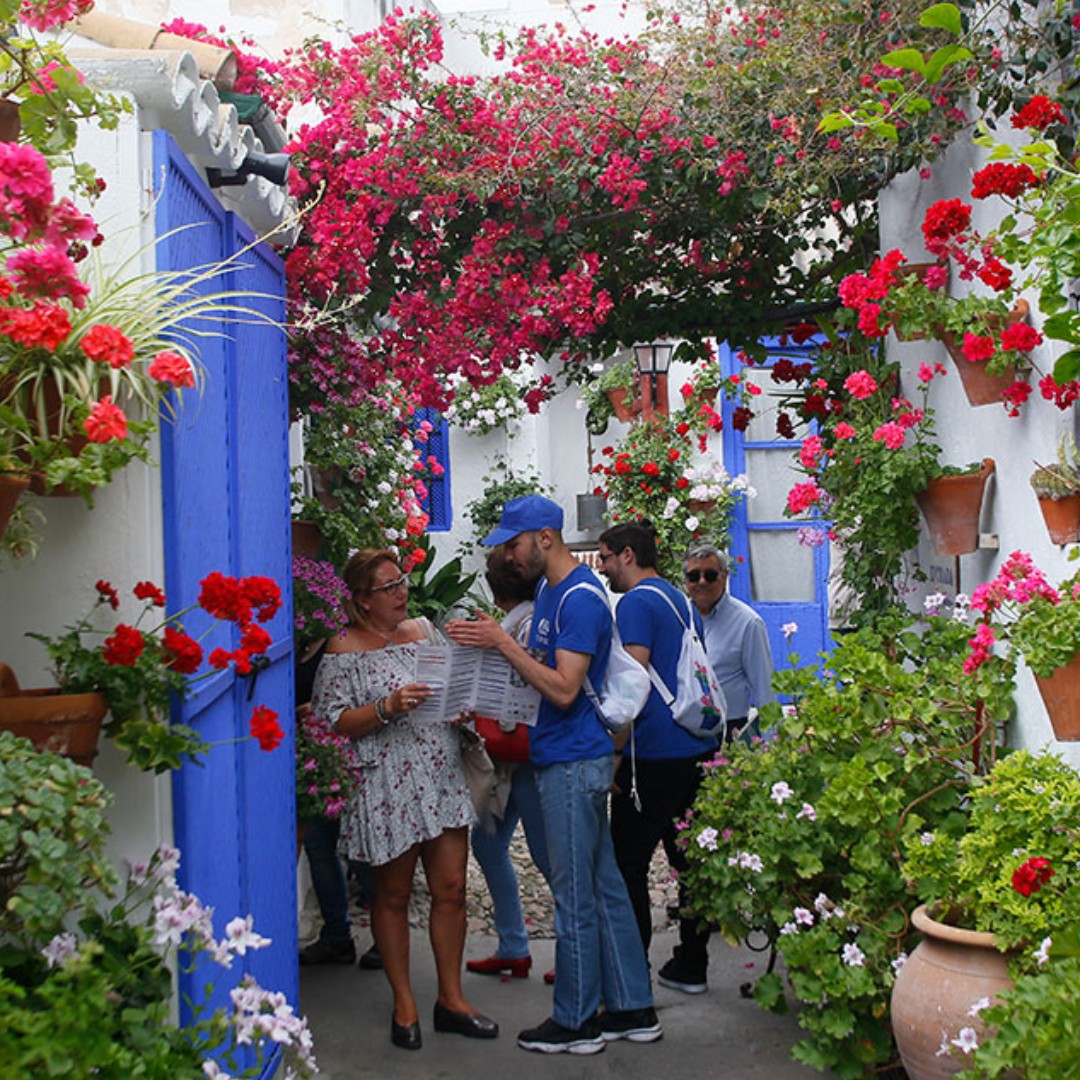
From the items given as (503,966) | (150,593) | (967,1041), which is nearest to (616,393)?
(503,966)

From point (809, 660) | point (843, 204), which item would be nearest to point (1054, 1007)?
point (843, 204)

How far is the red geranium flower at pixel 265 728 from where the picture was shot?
334cm

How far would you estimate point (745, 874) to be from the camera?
206 inches

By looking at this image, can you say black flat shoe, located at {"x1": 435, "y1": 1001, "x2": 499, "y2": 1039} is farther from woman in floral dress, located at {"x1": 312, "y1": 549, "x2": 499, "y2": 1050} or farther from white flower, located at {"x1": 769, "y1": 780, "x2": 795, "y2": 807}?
white flower, located at {"x1": 769, "y1": 780, "x2": 795, "y2": 807}

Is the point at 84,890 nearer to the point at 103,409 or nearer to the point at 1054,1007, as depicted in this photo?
the point at 103,409

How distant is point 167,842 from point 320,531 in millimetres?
3563

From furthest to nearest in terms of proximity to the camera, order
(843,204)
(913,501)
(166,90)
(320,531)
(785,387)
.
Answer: (785,387), (320,531), (843,204), (913,501), (166,90)

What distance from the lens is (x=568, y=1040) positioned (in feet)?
18.3

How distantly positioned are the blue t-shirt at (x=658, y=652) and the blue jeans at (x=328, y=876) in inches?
60.5

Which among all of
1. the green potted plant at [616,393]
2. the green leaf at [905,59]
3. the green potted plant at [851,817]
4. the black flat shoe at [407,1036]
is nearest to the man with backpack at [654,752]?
the green potted plant at [851,817]

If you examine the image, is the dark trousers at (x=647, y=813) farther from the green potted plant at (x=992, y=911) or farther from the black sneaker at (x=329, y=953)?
the green potted plant at (x=992, y=911)

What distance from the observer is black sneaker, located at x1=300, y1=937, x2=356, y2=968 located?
22.5ft

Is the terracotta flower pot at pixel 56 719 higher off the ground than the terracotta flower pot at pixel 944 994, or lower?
higher

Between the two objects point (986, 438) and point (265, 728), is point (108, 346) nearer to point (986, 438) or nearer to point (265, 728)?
point (265, 728)
